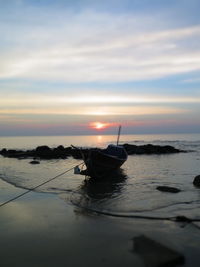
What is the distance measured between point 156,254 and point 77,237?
236cm

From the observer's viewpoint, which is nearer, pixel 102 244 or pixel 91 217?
pixel 102 244

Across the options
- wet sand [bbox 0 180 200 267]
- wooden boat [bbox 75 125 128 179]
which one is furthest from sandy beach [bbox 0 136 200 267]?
wooden boat [bbox 75 125 128 179]

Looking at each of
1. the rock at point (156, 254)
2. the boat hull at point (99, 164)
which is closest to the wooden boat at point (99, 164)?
the boat hull at point (99, 164)

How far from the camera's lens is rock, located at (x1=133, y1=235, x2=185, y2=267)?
17.5 feet

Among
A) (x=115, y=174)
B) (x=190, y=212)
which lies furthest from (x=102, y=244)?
(x=115, y=174)

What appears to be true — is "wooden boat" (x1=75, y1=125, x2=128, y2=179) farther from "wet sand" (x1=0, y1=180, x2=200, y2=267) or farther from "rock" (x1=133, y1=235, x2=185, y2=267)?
"rock" (x1=133, y1=235, x2=185, y2=267)

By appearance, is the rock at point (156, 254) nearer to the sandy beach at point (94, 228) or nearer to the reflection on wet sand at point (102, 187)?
the sandy beach at point (94, 228)

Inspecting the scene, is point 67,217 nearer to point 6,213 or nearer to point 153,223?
point 6,213

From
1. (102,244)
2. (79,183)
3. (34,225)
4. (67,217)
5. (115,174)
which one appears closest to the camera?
(102,244)

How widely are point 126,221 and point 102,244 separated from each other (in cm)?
210

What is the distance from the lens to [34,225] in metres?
8.12

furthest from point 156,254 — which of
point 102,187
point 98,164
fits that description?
point 98,164

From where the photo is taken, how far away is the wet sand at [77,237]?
5.81 metres

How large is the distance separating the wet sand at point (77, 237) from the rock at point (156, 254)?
0.13m
